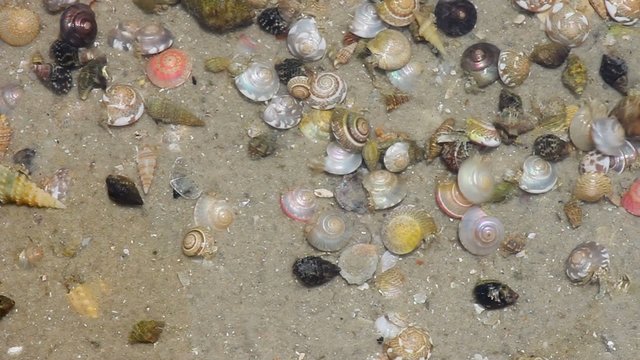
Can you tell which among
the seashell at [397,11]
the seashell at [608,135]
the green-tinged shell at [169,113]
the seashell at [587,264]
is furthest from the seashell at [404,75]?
the seashell at [587,264]

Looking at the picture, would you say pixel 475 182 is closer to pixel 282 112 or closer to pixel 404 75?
pixel 404 75

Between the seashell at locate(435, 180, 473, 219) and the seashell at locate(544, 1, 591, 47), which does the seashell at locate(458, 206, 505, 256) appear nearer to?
the seashell at locate(435, 180, 473, 219)

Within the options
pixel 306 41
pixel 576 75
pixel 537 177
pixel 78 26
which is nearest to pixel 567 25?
pixel 576 75

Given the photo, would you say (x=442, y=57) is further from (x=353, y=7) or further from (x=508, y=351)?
(x=508, y=351)

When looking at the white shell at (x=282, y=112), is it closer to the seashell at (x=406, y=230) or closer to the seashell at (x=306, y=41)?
the seashell at (x=306, y=41)

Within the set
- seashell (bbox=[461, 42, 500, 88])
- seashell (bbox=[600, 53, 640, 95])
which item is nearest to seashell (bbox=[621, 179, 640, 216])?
seashell (bbox=[600, 53, 640, 95])
